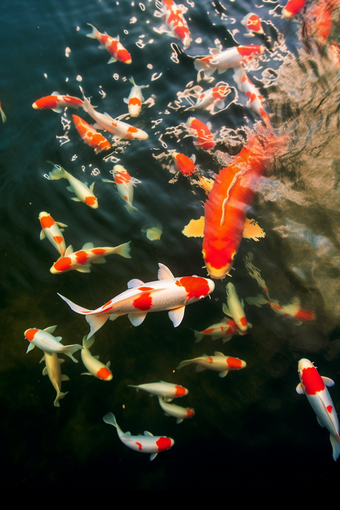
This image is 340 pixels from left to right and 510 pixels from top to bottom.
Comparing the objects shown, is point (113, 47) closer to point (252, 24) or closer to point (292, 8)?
point (252, 24)

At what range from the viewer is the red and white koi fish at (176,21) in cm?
493

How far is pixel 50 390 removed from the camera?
409 centimetres

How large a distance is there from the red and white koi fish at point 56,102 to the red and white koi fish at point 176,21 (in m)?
1.98

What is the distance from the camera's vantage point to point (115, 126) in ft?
14.1

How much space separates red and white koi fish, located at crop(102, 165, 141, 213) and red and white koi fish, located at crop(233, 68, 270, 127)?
2.06m

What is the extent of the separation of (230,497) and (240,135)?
471 cm

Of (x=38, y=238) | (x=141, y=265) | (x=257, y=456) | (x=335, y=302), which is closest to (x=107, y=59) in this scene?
(x=38, y=238)

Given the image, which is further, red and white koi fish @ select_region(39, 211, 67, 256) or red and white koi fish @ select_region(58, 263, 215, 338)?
red and white koi fish @ select_region(39, 211, 67, 256)

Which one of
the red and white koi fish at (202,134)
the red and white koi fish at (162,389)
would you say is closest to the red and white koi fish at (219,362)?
the red and white koi fish at (162,389)

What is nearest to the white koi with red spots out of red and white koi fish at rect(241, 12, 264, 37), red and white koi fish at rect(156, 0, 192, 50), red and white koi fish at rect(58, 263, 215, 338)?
red and white koi fish at rect(58, 263, 215, 338)

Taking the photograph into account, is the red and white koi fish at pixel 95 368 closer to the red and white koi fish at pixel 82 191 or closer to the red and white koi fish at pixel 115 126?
the red and white koi fish at pixel 82 191

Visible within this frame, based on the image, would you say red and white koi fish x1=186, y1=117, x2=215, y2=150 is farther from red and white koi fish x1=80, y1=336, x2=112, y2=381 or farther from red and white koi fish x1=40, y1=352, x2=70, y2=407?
red and white koi fish x1=40, y1=352, x2=70, y2=407

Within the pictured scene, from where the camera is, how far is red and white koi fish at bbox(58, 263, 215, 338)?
9.42 ft

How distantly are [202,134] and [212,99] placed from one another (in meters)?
0.69
